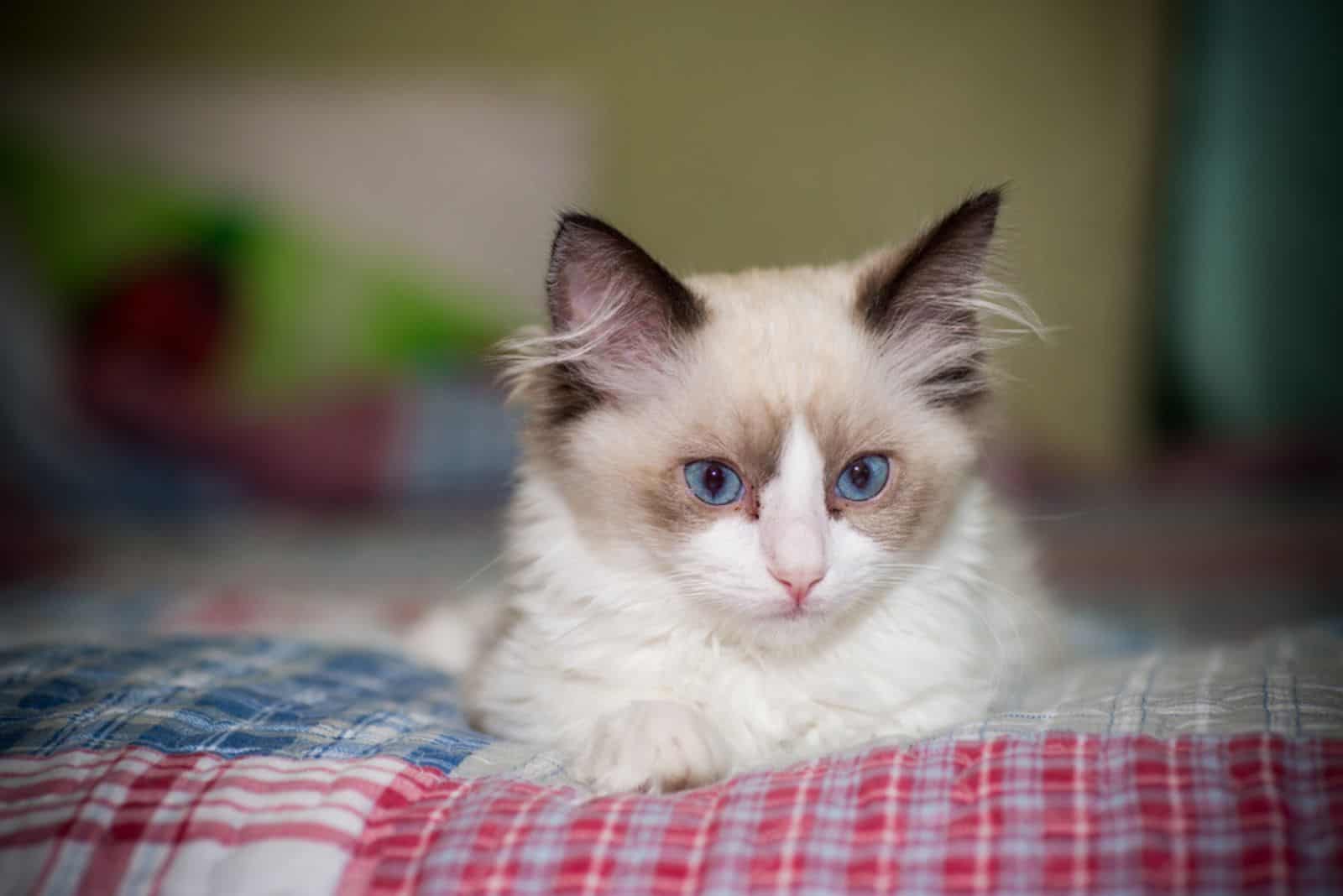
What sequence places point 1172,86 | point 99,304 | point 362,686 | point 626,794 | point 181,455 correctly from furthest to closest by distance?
point 1172,86 → point 99,304 → point 181,455 → point 362,686 → point 626,794

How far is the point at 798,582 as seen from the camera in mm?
1184

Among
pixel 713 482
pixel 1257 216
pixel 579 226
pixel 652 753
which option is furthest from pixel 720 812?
pixel 1257 216

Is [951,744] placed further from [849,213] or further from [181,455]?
[849,213]

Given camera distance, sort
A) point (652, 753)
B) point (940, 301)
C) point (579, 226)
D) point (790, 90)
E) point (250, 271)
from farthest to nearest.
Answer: point (790, 90), point (250, 271), point (940, 301), point (579, 226), point (652, 753)

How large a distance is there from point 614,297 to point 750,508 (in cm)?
33

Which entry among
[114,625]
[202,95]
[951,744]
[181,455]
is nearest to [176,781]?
[951,744]

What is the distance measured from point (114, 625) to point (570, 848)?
164cm

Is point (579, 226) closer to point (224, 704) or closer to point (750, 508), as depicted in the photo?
point (750, 508)

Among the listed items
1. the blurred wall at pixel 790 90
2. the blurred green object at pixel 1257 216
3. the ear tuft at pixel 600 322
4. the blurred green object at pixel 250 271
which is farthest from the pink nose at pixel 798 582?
the blurred green object at pixel 1257 216

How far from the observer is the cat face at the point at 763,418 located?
1.24m

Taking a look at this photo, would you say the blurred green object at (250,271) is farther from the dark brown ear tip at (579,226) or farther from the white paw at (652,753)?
the white paw at (652,753)

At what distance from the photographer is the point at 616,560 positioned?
1.36 m

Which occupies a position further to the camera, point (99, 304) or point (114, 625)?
point (99, 304)

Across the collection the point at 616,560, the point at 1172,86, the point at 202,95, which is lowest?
the point at 616,560
